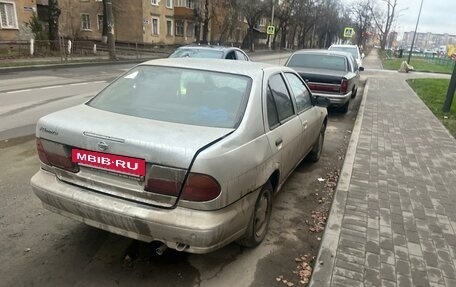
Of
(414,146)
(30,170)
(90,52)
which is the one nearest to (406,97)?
(414,146)

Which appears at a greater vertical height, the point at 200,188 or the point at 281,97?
the point at 281,97

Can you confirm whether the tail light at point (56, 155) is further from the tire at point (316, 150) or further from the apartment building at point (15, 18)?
the apartment building at point (15, 18)

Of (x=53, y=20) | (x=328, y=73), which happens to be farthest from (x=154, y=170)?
(x=53, y=20)

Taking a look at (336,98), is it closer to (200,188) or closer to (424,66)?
(200,188)

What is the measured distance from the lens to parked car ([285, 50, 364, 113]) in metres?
9.77

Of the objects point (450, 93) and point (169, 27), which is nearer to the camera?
point (450, 93)

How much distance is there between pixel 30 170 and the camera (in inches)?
207

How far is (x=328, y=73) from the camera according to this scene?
10031mm

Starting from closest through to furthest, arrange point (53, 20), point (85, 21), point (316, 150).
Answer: point (316, 150), point (53, 20), point (85, 21)

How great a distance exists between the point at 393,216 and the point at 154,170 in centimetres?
292

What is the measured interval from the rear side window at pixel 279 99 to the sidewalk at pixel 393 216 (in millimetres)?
1214

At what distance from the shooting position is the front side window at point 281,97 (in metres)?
3.96

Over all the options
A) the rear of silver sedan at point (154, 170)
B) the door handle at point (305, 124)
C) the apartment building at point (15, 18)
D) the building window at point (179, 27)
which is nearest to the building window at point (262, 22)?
the building window at point (179, 27)

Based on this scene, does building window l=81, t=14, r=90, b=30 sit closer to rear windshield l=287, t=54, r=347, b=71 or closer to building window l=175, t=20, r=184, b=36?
building window l=175, t=20, r=184, b=36
